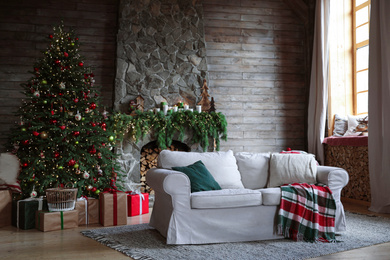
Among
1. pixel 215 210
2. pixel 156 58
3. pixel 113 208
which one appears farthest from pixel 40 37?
pixel 215 210

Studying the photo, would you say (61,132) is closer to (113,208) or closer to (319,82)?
(113,208)

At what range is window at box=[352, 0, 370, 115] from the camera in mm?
6230

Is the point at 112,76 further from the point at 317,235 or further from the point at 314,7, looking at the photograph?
the point at 317,235

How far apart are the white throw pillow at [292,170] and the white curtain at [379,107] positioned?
1387 mm

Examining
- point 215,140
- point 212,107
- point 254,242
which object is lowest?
point 254,242

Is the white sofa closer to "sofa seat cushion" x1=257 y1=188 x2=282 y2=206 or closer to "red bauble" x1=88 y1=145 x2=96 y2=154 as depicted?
"sofa seat cushion" x1=257 y1=188 x2=282 y2=206

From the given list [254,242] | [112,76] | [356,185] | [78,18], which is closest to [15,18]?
[78,18]

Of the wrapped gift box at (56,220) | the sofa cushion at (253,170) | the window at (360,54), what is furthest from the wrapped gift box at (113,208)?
the window at (360,54)

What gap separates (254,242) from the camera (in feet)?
11.7

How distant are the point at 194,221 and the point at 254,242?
57 centimetres

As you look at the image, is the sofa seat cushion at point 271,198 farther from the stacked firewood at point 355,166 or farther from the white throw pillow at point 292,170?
the stacked firewood at point 355,166

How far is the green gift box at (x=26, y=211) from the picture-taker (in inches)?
166

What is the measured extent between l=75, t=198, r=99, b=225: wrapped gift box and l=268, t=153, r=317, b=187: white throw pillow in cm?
195

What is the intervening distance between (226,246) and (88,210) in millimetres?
1789
